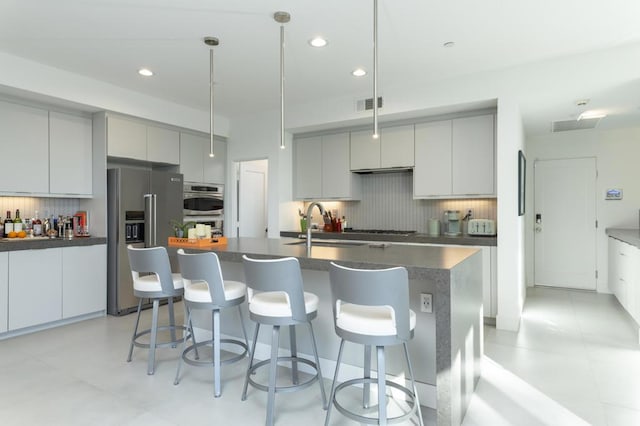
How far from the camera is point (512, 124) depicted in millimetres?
4062

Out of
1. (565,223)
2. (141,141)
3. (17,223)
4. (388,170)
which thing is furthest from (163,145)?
(565,223)

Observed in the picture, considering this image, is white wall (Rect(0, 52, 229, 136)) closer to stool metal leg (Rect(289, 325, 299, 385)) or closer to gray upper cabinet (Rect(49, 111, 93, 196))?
gray upper cabinet (Rect(49, 111, 93, 196))

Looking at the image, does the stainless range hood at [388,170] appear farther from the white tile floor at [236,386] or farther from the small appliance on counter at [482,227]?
the white tile floor at [236,386]

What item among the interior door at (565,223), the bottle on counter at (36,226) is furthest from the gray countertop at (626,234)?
the bottle on counter at (36,226)

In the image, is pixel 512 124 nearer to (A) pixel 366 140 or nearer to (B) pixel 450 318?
(A) pixel 366 140

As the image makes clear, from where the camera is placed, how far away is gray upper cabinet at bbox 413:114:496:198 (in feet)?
14.6

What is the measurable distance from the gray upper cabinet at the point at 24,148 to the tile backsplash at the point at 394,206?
371cm

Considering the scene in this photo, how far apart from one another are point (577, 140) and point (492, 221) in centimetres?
273

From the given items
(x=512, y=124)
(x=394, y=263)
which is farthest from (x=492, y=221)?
(x=394, y=263)

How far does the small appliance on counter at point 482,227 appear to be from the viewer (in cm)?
450

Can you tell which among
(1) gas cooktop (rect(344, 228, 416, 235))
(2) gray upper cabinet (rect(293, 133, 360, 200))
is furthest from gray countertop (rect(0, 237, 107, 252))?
(1) gas cooktop (rect(344, 228, 416, 235))

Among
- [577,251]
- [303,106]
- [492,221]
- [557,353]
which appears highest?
[303,106]

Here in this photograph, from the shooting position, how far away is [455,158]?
4645mm

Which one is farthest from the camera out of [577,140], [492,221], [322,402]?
[577,140]
